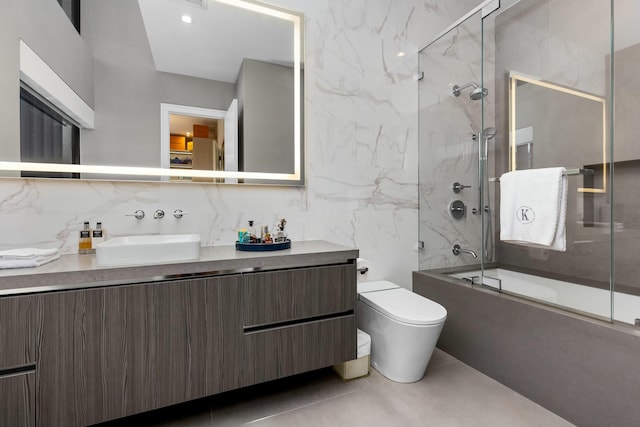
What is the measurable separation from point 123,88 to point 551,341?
8.43ft

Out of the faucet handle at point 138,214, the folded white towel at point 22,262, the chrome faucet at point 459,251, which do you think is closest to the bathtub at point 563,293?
A: the chrome faucet at point 459,251

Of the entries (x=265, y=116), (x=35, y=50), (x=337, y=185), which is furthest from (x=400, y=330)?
(x=35, y=50)

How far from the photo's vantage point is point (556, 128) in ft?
6.92

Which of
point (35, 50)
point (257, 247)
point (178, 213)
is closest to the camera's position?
point (35, 50)

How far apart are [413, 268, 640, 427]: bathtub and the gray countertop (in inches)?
36.5

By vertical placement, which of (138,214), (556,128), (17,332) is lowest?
(17,332)

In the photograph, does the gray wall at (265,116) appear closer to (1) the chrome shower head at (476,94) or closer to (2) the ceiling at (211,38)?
(2) the ceiling at (211,38)

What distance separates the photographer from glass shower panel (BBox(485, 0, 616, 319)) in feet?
6.19

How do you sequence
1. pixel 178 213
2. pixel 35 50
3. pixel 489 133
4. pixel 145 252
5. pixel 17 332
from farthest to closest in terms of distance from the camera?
1. pixel 489 133
2. pixel 178 213
3. pixel 35 50
4. pixel 145 252
5. pixel 17 332

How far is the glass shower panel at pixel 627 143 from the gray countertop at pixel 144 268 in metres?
1.73

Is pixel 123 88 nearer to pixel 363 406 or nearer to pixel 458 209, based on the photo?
pixel 363 406

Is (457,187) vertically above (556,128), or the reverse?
(556,128)

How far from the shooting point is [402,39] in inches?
96.0

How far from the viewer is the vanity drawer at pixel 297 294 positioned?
1451mm
